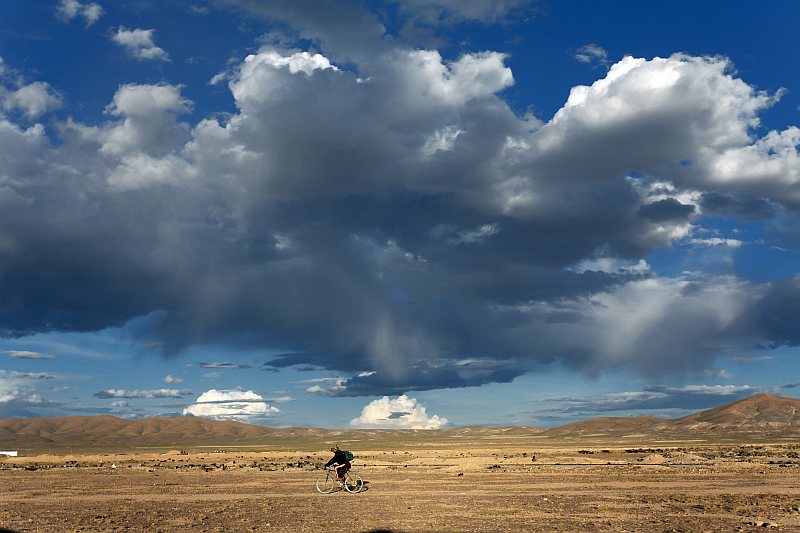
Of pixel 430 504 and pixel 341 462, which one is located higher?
pixel 341 462

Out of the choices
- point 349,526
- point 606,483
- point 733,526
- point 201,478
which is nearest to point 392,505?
point 349,526

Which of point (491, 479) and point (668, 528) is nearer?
point (668, 528)

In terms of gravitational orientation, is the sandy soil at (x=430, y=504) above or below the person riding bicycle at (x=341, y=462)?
below

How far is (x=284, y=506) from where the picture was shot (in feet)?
104

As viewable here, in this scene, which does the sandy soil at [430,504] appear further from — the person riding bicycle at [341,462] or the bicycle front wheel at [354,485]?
the person riding bicycle at [341,462]

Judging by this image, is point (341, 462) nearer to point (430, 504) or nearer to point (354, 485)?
point (354, 485)

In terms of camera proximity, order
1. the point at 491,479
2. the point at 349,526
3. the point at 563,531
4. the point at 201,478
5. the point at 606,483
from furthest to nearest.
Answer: the point at 201,478 → the point at 491,479 → the point at 606,483 → the point at 349,526 → the point at 563,531

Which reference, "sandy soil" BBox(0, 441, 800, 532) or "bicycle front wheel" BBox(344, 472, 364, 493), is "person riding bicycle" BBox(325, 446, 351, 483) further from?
"sandy soil" BBox(0, 441, 800, 532)

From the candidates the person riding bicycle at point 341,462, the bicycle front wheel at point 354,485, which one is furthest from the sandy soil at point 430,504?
the person riding bicycle at point 341,462

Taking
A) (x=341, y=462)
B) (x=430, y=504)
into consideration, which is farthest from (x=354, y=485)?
(x=430, y=504)

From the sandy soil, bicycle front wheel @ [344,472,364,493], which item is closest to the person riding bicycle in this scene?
bicycle front wheel @ [344,472,364,493]

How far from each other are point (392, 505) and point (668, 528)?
11864mm

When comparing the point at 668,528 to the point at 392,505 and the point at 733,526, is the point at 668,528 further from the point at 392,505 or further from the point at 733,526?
the point at 392,505

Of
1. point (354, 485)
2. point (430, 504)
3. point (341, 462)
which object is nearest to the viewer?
point (430, 504)
